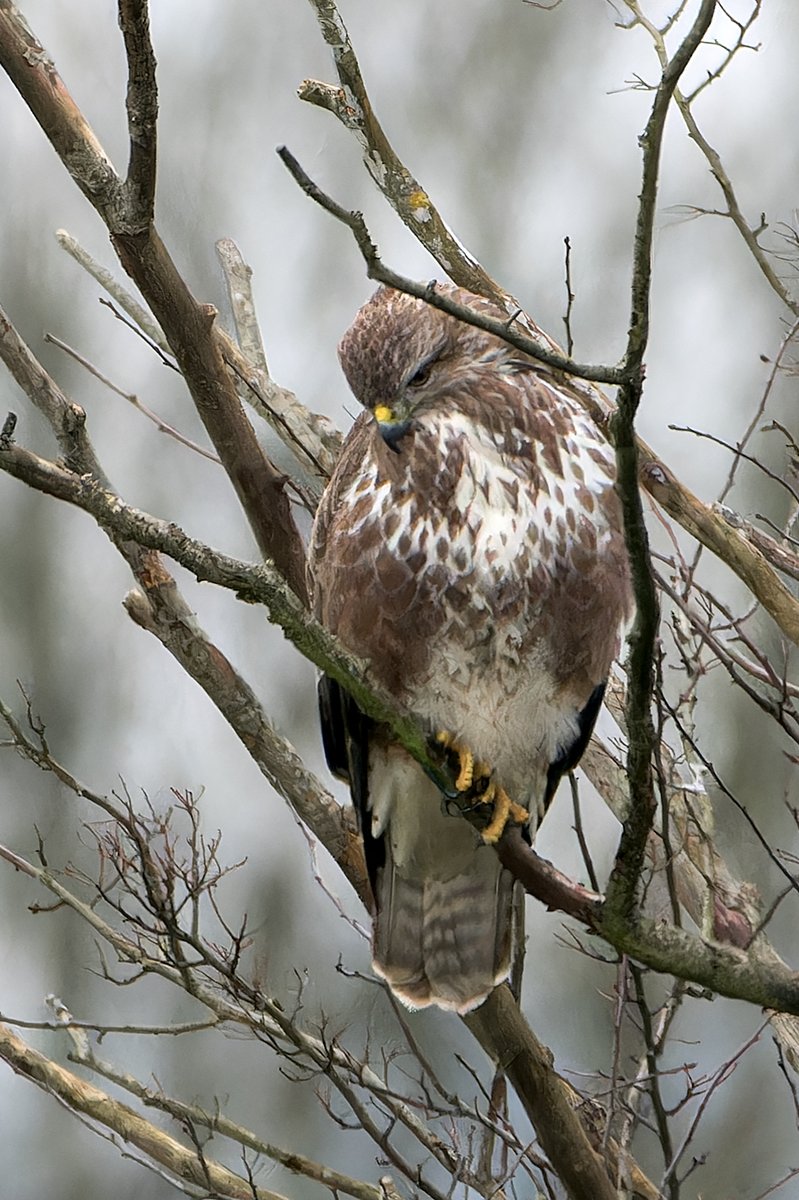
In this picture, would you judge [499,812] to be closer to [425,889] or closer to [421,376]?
[425,889]

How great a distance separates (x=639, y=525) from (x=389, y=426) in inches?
29.4

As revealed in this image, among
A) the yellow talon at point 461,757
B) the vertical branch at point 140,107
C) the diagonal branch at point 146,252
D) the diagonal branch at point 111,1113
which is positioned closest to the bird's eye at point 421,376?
the diagonal branch at point 146,252

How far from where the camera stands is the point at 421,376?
2119 mm

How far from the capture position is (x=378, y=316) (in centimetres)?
205

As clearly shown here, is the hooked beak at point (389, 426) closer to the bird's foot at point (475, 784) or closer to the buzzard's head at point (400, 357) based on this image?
the buzzard's head at point (400, 357)

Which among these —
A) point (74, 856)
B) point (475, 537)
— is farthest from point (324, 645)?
point (74, 856)

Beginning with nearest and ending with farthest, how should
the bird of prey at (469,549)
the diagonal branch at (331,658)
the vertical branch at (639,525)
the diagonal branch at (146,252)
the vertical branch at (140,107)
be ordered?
the vertical branch at (639,525)
the diagonal branch at (331,658)
the vertical branch at (140,107)
the diagonal branch at (146,252)
the bird of prey at (469,549)

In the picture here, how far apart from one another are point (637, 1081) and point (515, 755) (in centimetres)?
62

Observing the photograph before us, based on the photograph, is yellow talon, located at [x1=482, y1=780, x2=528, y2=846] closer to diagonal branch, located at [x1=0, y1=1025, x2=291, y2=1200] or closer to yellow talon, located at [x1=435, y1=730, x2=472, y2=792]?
yellow talon, located at [x1=435, y1=730, x2=472, y2=792]

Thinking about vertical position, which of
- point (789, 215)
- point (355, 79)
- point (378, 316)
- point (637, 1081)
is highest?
point (789, 215)

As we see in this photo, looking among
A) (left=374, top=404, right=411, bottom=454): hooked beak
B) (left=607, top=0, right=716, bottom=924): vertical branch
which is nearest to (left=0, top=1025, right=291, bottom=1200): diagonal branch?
(left=607, top=0, right=716, bottom=924): vertical branch

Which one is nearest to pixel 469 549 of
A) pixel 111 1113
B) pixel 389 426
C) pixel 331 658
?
pixel 389 426

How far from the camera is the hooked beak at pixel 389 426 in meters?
2.02

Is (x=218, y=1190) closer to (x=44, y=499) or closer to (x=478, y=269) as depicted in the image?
(x=478, y=269)
